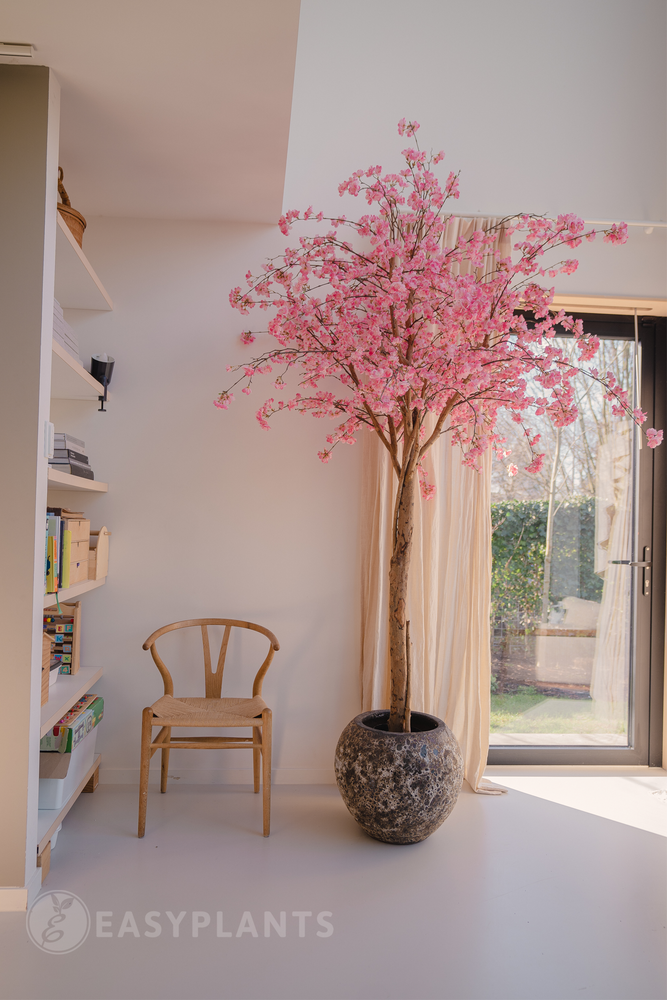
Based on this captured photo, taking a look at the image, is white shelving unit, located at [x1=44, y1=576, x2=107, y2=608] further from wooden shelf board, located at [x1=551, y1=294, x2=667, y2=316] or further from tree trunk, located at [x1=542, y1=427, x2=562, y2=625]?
wooden shelf board, located at [x1=551, y1=294, x2=667, y2=316]

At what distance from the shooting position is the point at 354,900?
1.98 meters

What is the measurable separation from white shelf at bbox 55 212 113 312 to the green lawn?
8.88 ft

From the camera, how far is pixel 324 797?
278cm

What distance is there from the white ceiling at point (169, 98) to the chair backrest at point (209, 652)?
74.2 inches

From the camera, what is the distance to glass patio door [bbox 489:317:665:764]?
3.25 m

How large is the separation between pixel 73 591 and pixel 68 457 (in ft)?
1.76

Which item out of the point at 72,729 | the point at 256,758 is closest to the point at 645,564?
the point at 256,758

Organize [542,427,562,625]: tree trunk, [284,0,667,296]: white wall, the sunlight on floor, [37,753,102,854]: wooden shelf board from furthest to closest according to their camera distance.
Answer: [542,427,562,625]: tree trunk, [284,0,667,296]: white wall, the sunlight on floor, [37,753,102,854]: wooden shelf board

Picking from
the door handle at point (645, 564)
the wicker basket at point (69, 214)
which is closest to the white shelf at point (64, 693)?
the wicker basket at point (69, 214)

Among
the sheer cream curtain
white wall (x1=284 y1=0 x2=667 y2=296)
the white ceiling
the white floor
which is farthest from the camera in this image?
white wall (x1=284 y1=0 x2=667 y2=296)

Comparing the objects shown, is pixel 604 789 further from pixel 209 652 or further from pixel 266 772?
pixel 209 652

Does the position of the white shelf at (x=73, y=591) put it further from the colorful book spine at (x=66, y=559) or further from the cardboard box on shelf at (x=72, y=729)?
the cardboard box on shelf at (x=72, y=729)

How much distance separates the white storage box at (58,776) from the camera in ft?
7.22

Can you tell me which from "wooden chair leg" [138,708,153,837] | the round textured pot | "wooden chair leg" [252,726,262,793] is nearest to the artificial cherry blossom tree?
the round textured pot
